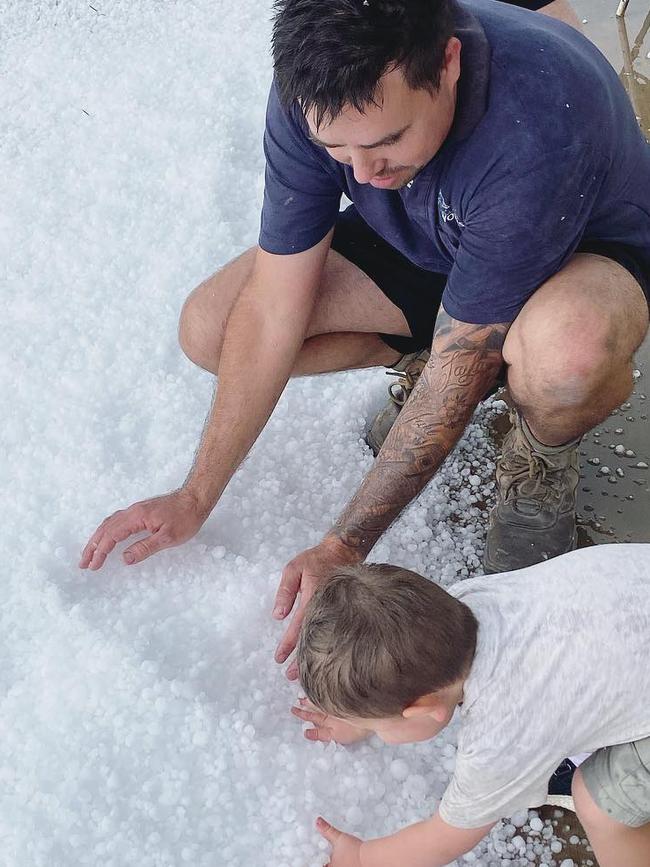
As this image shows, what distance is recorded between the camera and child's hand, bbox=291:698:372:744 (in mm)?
1131

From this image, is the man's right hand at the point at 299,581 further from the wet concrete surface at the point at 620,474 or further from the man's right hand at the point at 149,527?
the wet concrete surface at the point at 620,474

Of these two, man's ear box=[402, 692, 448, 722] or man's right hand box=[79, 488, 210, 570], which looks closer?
man's ear box=[402, 692, 448, 722]

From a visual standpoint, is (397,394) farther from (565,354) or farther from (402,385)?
(565,354)

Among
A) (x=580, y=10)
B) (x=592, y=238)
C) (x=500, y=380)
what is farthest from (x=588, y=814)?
(x=580, y=10)

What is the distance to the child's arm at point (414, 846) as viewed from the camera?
38.5 inches

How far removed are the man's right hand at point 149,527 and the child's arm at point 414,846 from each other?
1.43 ft

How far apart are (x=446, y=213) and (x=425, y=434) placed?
271mm

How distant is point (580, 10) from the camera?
2.41 meters

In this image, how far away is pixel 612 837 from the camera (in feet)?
3.28

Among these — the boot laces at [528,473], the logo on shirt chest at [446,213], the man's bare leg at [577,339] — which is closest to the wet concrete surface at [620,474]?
the boot laces at [528,473]

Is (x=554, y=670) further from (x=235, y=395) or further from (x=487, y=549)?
(x=235, y=395)

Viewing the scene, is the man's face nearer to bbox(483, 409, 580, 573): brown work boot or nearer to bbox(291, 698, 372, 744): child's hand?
bbox(483, 409, 580, 573): brown work boot

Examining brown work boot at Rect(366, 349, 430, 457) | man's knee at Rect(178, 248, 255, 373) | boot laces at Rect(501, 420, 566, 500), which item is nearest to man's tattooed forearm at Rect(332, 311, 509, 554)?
boot laces at Rect(501, 420, 566, 500)

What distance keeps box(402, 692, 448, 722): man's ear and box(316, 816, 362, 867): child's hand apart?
218mm
